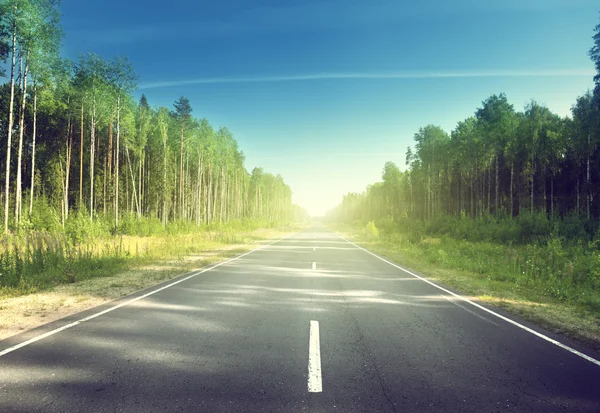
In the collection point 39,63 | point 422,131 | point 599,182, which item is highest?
point 422,131

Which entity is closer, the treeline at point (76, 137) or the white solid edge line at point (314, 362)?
the white solid edge line at point (314, 362)

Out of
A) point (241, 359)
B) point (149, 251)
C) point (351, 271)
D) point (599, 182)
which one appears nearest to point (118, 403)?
Result: point (241, 359)

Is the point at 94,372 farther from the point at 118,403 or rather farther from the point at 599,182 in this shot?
the point at 599,182

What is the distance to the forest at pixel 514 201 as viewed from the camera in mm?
11918

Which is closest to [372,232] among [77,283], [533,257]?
[533,257]

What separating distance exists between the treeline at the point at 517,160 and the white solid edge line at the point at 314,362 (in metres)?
27.1

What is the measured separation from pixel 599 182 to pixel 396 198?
4732 cm

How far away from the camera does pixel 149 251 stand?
1656cm

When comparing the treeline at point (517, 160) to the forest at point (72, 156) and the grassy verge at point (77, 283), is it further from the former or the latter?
the forest at point (72, 156)

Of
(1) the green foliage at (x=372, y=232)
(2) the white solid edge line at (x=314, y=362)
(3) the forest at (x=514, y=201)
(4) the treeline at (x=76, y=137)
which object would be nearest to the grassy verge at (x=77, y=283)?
(2) the white solid edge line at (x=314, y=362)

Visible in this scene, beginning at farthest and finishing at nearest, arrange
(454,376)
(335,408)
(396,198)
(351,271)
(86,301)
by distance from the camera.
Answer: (396,198), (351,271), (86,301), (454,376), (335,408)

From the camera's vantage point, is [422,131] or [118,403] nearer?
[118,403]

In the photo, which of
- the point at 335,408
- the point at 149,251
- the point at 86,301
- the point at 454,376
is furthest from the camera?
the point at 149,251

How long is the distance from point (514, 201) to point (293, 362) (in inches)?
1990
